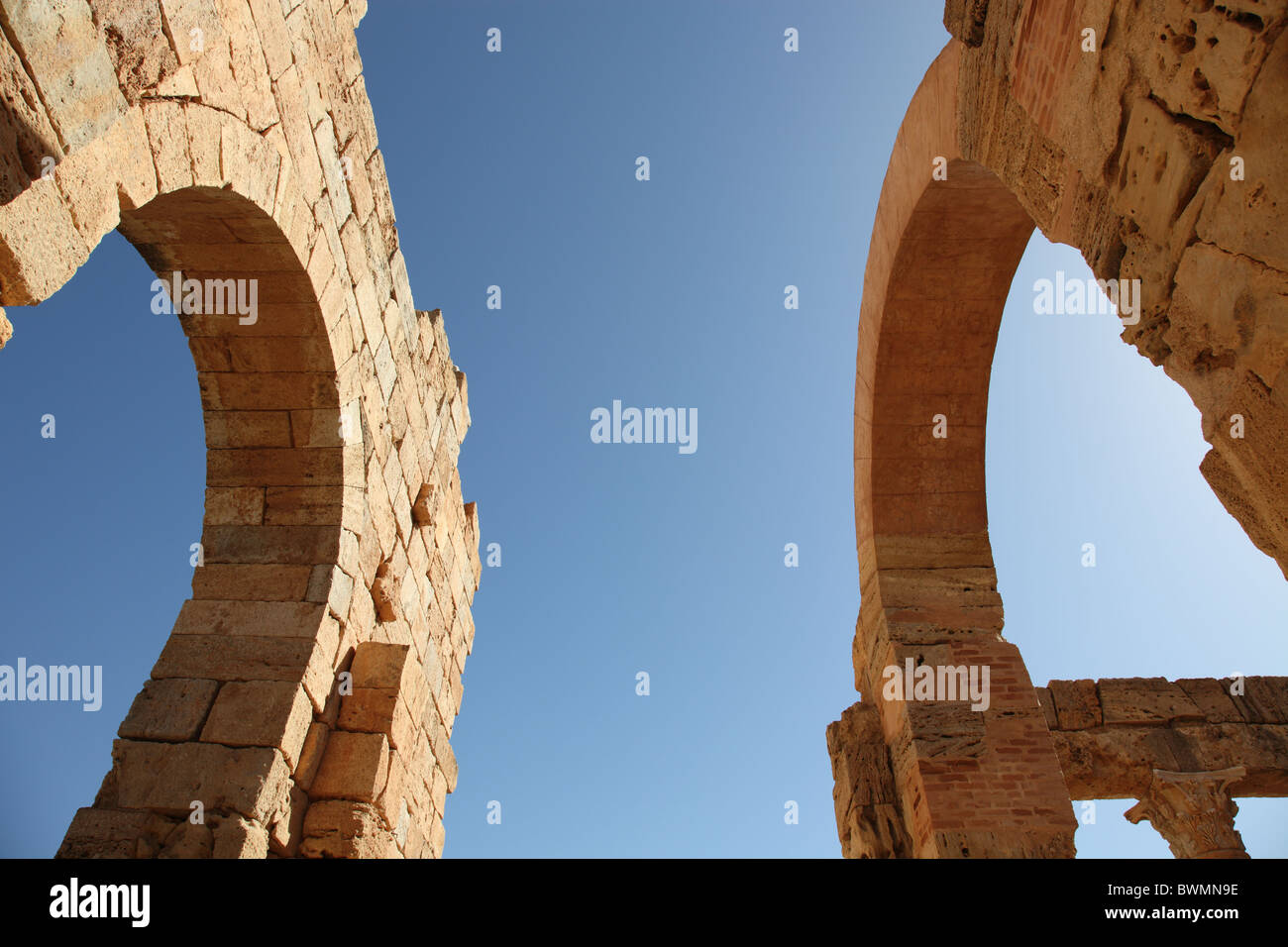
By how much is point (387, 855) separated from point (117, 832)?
1368 mm

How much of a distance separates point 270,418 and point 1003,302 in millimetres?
5551

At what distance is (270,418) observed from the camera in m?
5.08

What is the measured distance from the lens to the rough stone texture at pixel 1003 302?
236 centimetres

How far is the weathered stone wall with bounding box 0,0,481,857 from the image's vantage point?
10.3ft

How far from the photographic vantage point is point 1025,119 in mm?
3854

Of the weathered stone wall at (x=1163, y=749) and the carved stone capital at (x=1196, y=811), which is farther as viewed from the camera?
the carved stone capital at (x=1196, y=811)

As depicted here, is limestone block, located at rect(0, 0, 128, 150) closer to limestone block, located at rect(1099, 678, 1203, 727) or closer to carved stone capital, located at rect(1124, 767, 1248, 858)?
limestone block, located at rect(1099, 678, 1203, 727)

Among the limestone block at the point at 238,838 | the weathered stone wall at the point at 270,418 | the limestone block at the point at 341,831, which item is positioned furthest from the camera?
the limestone block at the point at 341,831

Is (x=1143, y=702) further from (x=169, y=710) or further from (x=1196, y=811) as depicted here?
(x=169, y=710)

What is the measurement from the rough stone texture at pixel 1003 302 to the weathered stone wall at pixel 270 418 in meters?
3.51

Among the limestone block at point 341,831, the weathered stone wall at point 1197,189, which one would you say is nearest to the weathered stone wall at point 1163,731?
the weathered stone wall at point 1197,189

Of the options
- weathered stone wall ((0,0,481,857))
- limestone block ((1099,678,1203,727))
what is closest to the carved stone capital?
limestone block ((1099,678,1203,727))

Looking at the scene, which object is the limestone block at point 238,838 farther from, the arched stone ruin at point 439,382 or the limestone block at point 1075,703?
the limestone block at point 1075,703
